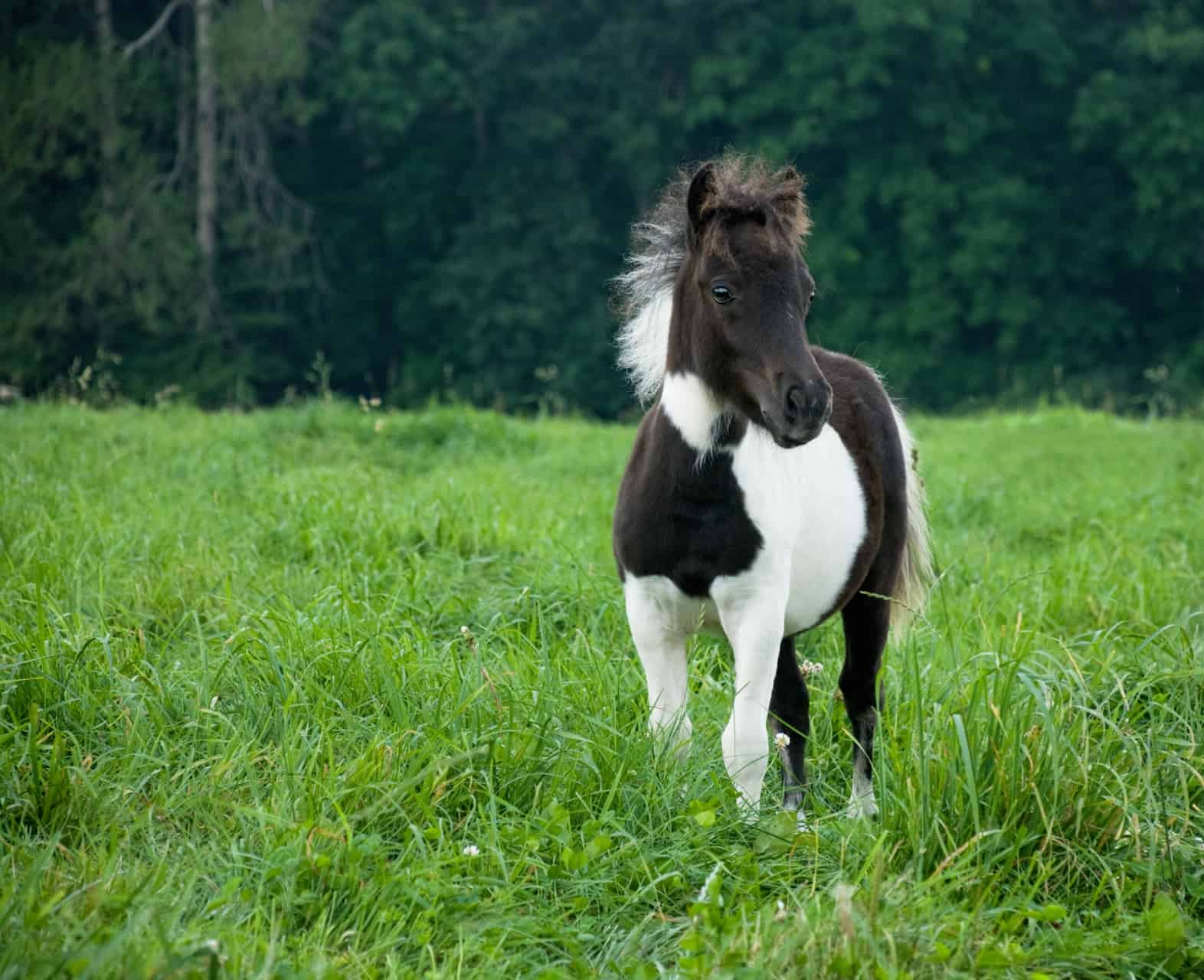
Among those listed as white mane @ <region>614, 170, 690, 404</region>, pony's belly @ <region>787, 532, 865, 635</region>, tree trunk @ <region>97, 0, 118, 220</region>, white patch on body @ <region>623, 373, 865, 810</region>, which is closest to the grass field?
white patch on body @ <region>623, 373, 865, 810</region>

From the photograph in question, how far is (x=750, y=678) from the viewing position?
2.87m

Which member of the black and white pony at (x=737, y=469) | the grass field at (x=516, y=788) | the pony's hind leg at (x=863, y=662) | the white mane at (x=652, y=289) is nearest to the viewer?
the grass field at (x=516, y=788)

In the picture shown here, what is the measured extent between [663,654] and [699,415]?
632mm

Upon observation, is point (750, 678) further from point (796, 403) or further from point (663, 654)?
point (796, 403)

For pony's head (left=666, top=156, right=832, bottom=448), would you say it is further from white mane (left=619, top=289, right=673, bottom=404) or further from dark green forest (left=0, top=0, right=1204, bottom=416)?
dark green forest (left=0, top=0, right=1204, bottom=416)

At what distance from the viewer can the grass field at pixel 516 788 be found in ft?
7.60

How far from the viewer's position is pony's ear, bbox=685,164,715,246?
283 centimetres

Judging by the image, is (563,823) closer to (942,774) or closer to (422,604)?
(942,774)

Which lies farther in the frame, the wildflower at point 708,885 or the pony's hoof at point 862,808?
the pony's hoof at point 862,808

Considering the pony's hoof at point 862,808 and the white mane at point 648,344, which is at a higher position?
the white mane at point 648,344

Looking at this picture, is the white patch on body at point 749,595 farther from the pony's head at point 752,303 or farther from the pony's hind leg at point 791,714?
the pony's hind leg at point 791,714

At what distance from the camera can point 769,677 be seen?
289 cm

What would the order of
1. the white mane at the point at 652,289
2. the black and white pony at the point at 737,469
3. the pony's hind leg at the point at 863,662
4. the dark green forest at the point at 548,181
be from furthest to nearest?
the dark green forest at the point at 548,181, the pony's hind leg at the point at 863,662, the white mane at the point at 652,289, the black and white pony at the point at 737,469

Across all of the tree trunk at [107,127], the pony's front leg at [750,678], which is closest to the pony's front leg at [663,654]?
the pony's front leg at [750,678]
